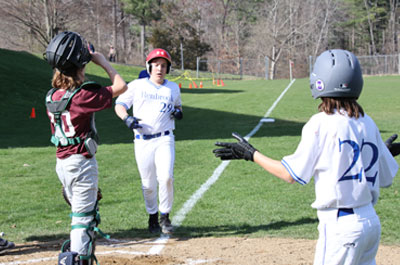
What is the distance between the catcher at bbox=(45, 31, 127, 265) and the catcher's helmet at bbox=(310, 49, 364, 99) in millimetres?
1832

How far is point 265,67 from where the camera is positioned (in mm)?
59781

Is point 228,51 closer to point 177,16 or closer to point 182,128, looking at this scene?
point 177,16

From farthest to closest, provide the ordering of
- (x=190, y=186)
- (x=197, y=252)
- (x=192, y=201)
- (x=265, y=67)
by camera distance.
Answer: (x=265, y=67) < (x=190, y=186) < (x=192, y=201) < (x=197, y=252)

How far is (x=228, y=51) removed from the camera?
70.0 m

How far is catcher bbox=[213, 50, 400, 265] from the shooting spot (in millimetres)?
3027

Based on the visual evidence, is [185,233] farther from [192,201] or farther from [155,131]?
[192,201]

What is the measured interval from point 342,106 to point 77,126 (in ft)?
7.41

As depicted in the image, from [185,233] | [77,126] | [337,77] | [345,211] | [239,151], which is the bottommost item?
[185,233]

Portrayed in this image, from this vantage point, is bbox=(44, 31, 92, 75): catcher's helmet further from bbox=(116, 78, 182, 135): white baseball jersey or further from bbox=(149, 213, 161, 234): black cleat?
bbox=(149, 213, 161, 234): black cleat

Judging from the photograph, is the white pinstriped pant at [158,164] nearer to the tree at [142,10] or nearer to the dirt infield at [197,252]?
the dirt infield at [197,252]

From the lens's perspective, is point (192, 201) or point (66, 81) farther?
point (192, 201)

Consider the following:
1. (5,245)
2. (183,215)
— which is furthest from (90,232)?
(183,215)

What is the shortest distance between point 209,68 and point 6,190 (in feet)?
179

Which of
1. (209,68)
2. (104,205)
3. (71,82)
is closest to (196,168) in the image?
(104,205)
